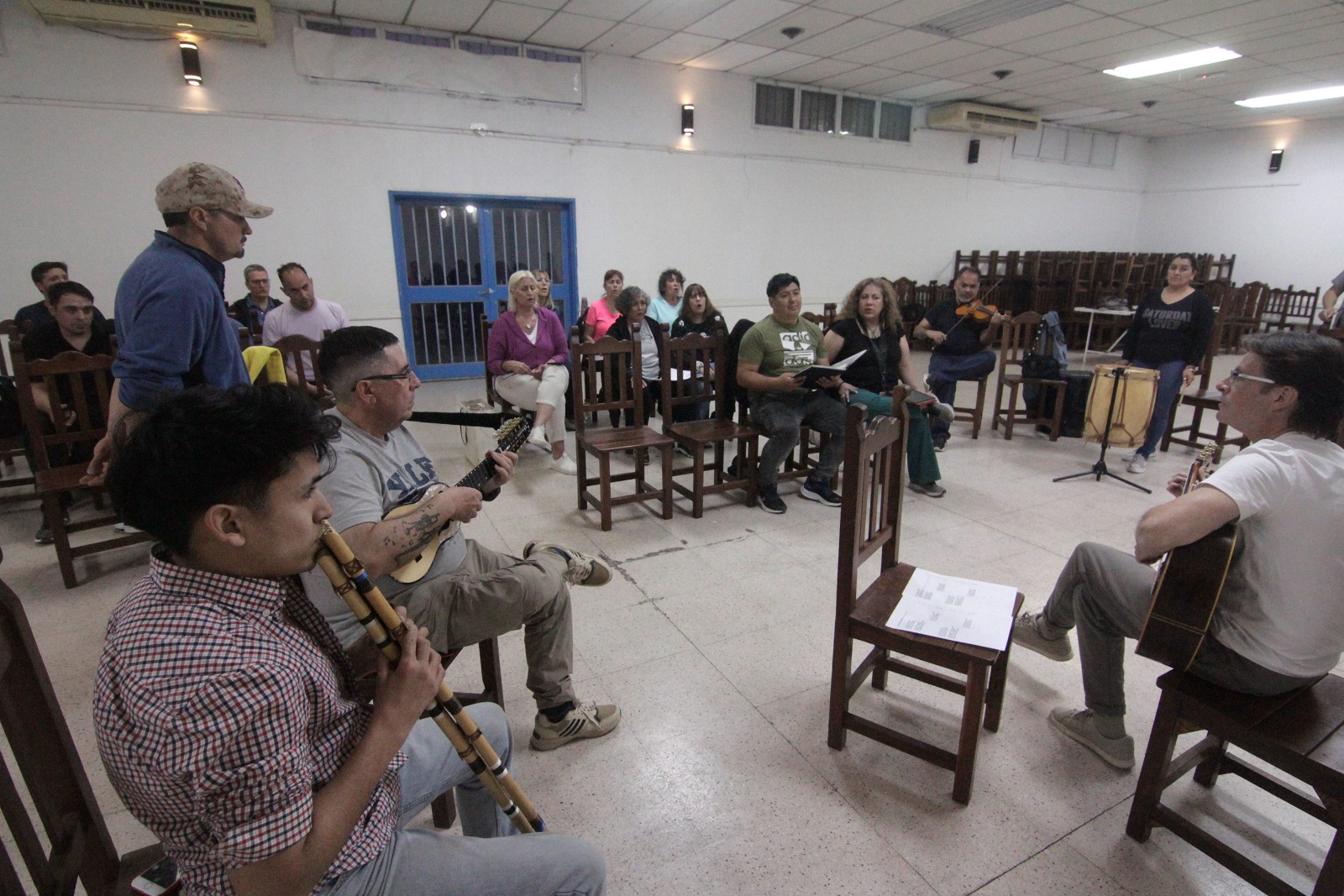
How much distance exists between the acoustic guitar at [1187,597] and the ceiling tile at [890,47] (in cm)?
570

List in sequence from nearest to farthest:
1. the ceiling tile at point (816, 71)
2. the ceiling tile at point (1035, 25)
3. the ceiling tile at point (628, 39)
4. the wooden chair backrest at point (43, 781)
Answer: the wooden chair backrest at point (43, 781), the ceiling tile at point (1035, 25), the ceiling tile at point (628, 39), the ceiling tile at point (816, 71)

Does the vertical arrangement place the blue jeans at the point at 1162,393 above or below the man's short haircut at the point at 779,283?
below

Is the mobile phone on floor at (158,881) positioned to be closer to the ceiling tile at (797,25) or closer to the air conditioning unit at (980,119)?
the ceiling tile at (797,25)

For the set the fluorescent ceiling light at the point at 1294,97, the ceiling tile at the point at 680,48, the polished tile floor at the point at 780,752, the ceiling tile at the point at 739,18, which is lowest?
the polished tile floor at the point at 780,752

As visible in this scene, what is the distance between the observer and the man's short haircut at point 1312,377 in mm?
1358

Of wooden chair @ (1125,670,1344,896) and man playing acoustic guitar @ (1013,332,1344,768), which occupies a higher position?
man playing acoustic guitar @ (1013,332,1344,768)

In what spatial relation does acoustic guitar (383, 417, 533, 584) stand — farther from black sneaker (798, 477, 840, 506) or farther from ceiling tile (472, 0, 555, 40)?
ceiling tile (472, 0, 555, 40)

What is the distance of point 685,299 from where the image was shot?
4719mm

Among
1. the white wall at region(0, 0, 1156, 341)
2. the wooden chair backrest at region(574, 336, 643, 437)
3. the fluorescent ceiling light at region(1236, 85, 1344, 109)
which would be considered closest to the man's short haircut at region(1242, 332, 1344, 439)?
the wooden chair backrest at region(574, 336, 643, 437)

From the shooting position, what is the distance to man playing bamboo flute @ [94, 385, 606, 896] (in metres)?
0.71

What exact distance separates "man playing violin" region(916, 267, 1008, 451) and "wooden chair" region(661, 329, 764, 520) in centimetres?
179

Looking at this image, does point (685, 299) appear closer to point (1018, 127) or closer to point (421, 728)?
point (421, 728)

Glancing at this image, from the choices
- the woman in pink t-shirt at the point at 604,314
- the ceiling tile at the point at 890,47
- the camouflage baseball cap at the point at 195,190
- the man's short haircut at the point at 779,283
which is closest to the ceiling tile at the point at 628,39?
the ceiling tile at the point at 890,47

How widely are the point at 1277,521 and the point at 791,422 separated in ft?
7.58
